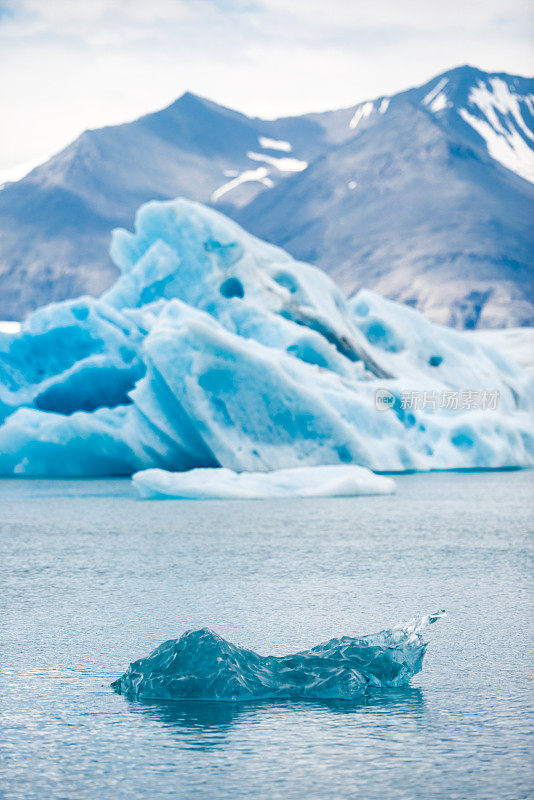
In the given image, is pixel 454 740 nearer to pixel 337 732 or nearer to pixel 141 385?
pixel 337 732

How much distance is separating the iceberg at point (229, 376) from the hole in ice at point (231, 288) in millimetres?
16

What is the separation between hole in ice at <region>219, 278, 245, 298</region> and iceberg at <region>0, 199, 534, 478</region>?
0.6 inches

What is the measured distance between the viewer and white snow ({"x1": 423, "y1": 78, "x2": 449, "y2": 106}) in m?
73.4

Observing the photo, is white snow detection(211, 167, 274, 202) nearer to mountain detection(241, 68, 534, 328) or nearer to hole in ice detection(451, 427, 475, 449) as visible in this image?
mountain detection(241, 68, 534, 328)

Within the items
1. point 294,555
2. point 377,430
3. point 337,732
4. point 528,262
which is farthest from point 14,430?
point 528,262

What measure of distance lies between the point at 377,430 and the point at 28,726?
1061cm

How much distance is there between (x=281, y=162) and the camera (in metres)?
75.4

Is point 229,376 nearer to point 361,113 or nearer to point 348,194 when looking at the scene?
point 348,194

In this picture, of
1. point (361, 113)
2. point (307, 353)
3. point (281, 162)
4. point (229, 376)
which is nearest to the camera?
point (229, 376)

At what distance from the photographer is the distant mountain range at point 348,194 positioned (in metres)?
54.2

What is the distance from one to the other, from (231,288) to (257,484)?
190 inches

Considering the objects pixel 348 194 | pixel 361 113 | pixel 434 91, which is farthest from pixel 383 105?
pixel 348 194

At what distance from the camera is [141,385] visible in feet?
41.5

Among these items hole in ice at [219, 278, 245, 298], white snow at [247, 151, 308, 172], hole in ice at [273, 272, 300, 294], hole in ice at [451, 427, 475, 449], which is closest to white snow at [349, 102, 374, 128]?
white snow at [247, 151, 308, 172]
